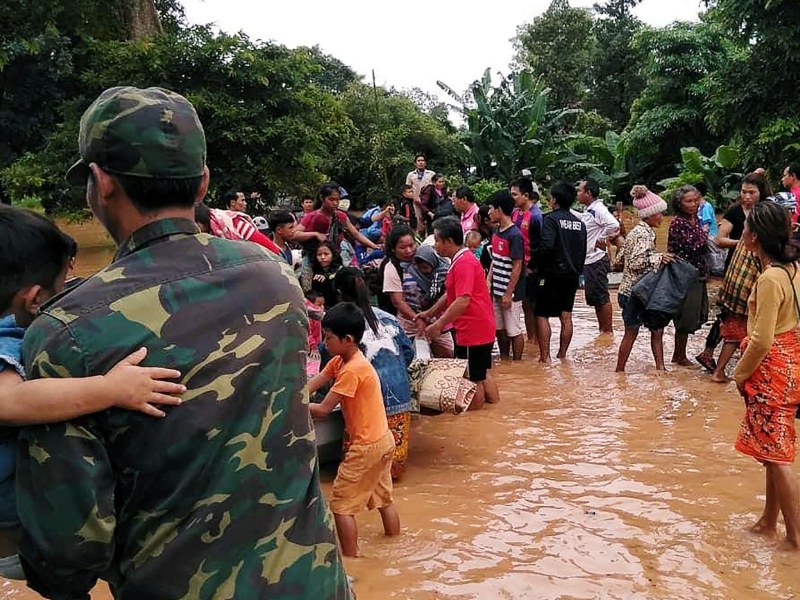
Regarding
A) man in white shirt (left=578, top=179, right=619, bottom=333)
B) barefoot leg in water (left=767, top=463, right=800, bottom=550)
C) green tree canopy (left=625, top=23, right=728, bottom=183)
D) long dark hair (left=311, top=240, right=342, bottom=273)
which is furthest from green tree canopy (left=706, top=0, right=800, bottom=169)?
barefoot leg in water (left=767, top=463, right=800, bottom=550)

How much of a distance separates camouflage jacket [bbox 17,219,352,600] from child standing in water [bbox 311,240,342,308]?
4.87 meters

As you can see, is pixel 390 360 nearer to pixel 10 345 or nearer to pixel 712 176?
pixel 10 345

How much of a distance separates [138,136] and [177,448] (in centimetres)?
57

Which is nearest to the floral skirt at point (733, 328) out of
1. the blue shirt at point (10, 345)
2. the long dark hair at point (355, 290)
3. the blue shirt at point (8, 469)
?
the long dark hair at point (355, 290)

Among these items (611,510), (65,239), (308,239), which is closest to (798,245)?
(611,510)

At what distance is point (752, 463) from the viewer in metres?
5.29

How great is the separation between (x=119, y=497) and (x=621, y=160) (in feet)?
69.5

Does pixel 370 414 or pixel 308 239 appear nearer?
pixel 370 414

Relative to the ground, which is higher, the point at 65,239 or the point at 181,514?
the point at 65,239

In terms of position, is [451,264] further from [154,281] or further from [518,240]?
[154,281]

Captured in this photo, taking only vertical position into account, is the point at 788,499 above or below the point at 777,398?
below

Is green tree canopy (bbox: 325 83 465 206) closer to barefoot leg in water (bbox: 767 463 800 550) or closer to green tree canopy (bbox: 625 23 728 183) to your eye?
green tree canopy (bbox: 625 23 728 183)

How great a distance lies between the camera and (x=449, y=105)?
2222cm

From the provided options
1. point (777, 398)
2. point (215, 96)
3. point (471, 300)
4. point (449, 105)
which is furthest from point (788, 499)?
point (449, 105)
